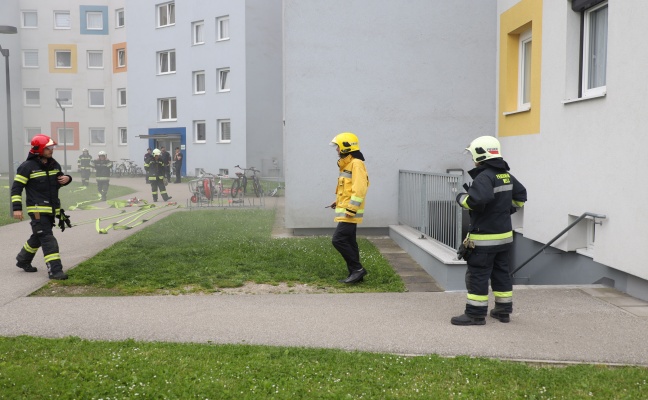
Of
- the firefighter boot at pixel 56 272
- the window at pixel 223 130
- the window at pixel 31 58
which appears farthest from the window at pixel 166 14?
the firefighter boot at pixel 56 272

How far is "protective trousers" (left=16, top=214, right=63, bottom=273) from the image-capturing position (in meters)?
8.91

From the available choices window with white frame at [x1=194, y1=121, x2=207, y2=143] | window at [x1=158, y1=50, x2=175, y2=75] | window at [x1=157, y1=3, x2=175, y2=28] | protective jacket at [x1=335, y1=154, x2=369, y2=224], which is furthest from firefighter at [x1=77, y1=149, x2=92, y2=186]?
protective jacket at [x1=335, y1=154, x2=369, y2=224]

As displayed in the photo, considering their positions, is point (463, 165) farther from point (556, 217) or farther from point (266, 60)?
point (266, 60)

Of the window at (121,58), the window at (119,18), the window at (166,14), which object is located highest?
the window at (119,18)

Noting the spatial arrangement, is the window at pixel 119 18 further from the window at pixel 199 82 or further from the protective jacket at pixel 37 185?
the protective jacket at pixel 37 185

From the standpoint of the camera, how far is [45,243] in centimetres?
901

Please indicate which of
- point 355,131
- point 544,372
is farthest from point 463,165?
point 544,372

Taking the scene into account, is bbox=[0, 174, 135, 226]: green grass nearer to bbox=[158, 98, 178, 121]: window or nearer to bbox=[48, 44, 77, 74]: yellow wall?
bbox=[158, 98, 178, 121]: window

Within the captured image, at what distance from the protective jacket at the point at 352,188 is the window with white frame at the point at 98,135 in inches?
1733

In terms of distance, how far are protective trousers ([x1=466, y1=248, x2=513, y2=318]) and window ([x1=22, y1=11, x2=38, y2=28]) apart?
1880 inches

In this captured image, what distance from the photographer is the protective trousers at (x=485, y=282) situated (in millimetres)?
6527

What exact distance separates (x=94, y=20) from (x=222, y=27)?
51.0 ft

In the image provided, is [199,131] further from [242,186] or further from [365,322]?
[365,322]

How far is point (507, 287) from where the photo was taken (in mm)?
6672
